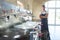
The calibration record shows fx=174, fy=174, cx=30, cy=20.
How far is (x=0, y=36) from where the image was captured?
2.52 meters

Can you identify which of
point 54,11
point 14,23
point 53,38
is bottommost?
point 53,38

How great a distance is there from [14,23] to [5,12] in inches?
8.1

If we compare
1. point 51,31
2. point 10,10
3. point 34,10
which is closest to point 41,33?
point 51,31

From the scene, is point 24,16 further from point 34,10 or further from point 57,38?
Answer: point 57,38

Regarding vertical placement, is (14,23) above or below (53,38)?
above

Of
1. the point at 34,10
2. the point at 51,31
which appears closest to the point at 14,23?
the point at 34,10

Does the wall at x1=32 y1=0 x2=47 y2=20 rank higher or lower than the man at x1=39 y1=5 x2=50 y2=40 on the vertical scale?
higher

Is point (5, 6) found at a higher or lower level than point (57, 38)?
higher

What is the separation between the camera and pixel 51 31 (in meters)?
2.51

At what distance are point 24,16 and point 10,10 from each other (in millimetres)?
222

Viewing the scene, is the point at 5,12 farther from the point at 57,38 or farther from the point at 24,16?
the point at 57,38

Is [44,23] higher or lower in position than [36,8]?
lower

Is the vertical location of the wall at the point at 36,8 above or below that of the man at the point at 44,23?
above

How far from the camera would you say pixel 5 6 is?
2518 millimetres
